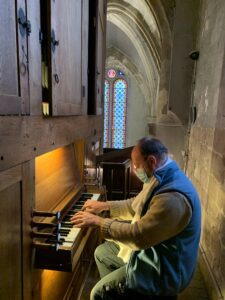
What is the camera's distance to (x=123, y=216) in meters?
2.25

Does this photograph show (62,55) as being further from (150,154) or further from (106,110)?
(106,110)

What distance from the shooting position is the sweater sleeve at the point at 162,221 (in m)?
1.51

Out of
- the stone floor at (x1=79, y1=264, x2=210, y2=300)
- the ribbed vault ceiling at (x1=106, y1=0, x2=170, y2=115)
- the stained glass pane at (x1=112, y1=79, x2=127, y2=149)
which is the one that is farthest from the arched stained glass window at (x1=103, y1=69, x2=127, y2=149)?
the stone floor at (x1=79, y1=264, x2=210, y2=300)

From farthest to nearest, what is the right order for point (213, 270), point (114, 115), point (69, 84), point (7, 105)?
→ point (114, 115) → point (213, 270) → point (69, 84) → point (7, 105)

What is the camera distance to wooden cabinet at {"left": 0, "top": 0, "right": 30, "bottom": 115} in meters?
1.04

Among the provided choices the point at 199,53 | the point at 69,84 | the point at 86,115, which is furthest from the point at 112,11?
the point at 69,84

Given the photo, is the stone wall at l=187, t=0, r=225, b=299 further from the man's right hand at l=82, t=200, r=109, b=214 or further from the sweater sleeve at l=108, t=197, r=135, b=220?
the man's right hand at l=82, t=200, r=109, b=214

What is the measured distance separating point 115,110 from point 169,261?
11928mm

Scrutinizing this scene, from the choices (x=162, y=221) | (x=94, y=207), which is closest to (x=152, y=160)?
(x=162, y=221)

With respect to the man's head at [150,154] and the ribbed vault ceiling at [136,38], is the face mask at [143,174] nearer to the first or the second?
the man's head at [150,154]

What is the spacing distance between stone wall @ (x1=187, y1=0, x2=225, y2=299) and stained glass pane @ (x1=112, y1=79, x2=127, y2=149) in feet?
29.4

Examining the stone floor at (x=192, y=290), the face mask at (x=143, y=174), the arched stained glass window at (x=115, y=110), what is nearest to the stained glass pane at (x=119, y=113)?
the arched stained glass window at (x=115, y=110)

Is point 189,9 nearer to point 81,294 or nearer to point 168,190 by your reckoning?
point 168,190

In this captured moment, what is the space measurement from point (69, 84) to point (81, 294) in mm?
2049
